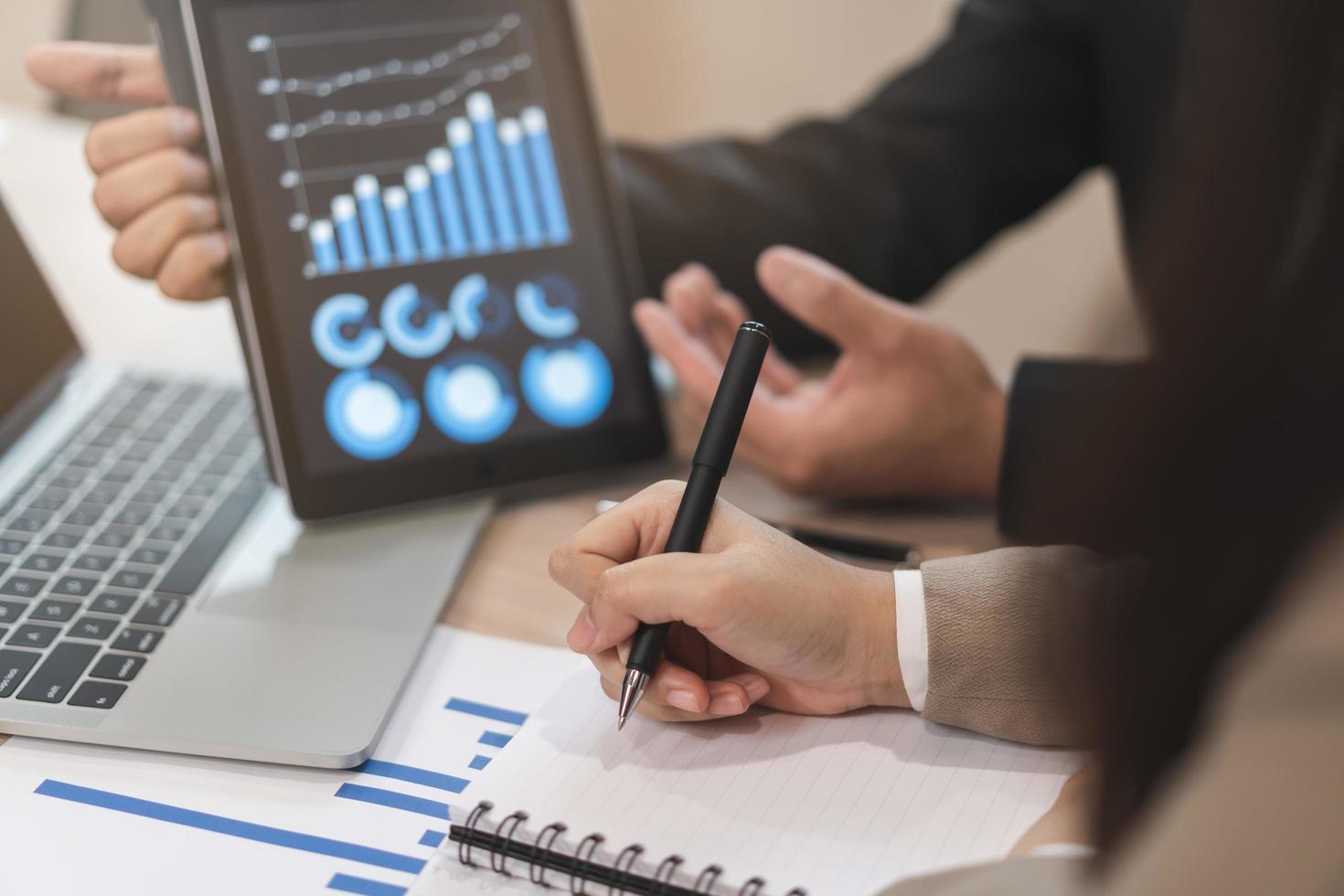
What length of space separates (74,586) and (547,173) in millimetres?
393

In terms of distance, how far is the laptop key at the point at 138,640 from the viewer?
610 millimetres

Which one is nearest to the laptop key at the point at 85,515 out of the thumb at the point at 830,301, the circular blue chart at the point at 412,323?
the circular blue chart at the point at 412,323

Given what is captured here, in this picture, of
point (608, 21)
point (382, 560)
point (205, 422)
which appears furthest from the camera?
point (608, 21)

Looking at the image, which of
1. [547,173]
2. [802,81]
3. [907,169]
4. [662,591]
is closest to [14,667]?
[662,591]

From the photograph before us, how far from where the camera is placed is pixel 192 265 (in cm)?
72

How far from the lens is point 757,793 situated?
52 centimetres

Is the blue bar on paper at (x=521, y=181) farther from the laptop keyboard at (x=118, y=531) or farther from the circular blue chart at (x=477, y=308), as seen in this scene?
the laptop keyboard at (x=118, y=531)

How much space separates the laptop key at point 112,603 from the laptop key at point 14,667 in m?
0.04

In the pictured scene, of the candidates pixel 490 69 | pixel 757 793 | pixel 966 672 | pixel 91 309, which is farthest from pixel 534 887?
pixel 91 309

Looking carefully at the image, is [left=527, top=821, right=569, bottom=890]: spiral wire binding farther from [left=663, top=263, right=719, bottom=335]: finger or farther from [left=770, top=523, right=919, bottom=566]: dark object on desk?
[left=663, top=263, right=719, bottom=335]: finger

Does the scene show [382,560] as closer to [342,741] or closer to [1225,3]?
[342,741]

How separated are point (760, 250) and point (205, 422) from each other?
46 cm

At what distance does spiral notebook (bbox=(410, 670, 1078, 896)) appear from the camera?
48 cm

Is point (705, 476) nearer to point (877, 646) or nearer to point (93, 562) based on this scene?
point (877, 646)
